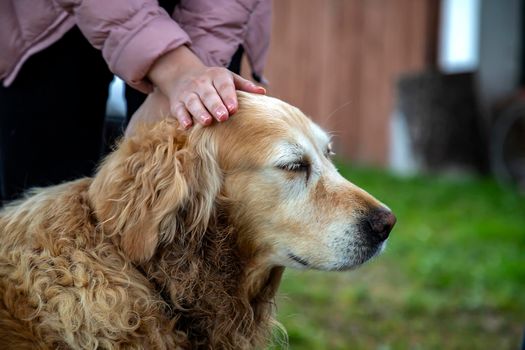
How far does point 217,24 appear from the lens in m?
2.93

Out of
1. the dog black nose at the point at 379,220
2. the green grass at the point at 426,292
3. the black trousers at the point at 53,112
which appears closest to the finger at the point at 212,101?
the black trousers at the point at 53,112

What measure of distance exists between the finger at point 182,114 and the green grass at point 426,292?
1348mm

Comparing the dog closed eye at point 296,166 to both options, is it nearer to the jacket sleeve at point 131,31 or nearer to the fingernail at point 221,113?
the fingernail at point 221,113

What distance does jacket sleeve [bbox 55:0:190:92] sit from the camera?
2.65m

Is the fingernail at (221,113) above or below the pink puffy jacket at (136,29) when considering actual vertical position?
below

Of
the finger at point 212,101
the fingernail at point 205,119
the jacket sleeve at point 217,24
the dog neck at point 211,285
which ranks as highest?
the jacket sleeve at point 217,24

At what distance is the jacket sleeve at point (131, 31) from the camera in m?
2.65

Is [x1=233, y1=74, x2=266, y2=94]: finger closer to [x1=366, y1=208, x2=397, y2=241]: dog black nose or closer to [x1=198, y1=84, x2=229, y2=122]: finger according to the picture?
[x1=198, y1=84, x2=229, y2=122]: finger

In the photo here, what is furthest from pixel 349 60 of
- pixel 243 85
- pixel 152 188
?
pixel 152 188

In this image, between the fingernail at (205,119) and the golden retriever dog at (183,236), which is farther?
the fingernail at (205,119)

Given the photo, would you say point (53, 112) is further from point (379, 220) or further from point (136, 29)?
point (379, 220)

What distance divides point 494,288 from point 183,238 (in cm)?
375

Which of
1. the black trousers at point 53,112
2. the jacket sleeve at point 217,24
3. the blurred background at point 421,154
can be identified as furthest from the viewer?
the blurred background at point 421,154

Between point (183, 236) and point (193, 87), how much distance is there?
48cm
